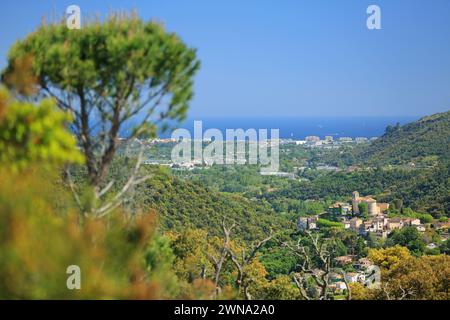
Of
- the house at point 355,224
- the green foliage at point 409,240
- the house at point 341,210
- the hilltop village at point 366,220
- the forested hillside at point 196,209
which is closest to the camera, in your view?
the forested hillside at point 196,209

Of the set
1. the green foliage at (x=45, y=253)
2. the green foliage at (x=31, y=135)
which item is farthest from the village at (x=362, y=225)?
the green foliage at (x=31, y=135)

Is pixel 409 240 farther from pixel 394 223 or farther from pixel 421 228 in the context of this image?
pixel 394 223

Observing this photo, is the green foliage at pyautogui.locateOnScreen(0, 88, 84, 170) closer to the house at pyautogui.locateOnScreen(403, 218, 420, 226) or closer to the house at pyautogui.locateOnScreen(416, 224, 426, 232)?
the house at pyautogui.locateOnScreen(416, 224, 426, 232)

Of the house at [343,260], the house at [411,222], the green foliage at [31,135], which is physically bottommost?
the house at [343,260]

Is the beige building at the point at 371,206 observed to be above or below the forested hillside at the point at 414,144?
below

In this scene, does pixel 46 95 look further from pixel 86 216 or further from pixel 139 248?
pixel 139 248

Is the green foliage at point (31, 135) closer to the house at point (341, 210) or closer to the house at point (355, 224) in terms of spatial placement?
the house at point (355, 224)

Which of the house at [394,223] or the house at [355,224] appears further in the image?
the house at [355,224]

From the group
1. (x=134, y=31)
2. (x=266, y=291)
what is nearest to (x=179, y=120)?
(x=134, y=31)
